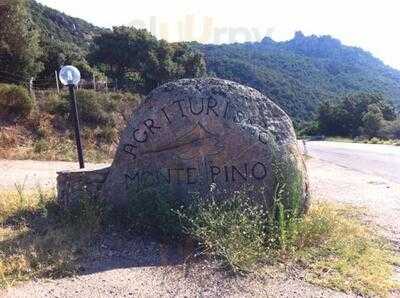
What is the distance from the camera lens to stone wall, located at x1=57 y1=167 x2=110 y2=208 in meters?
7.45

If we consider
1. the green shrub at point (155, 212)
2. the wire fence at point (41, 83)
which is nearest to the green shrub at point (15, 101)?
the wire fence at point (41, 83)

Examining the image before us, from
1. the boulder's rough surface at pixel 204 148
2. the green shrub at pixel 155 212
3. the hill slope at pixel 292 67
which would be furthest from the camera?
the hill slope at pixel 292 67

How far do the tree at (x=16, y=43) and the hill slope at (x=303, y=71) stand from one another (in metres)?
46.5

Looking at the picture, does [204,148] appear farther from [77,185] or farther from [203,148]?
[77,185]

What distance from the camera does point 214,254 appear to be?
5984 mm

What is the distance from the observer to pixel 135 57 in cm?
4572

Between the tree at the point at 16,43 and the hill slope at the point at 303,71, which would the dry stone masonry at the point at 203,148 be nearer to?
the tree at the point at 16,43

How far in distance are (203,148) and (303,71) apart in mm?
108238

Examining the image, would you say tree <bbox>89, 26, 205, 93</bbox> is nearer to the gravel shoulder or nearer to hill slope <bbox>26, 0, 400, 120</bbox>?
hill slope <bbox>26, 0, 400, 120</bbox>

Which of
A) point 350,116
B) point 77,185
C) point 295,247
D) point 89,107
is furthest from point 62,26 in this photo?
point 295,247

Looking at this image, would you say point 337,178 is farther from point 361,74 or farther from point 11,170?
point 361,74

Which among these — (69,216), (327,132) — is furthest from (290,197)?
(327,132)

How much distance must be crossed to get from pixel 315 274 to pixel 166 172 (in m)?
2.42

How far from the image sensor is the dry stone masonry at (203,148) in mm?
7258
